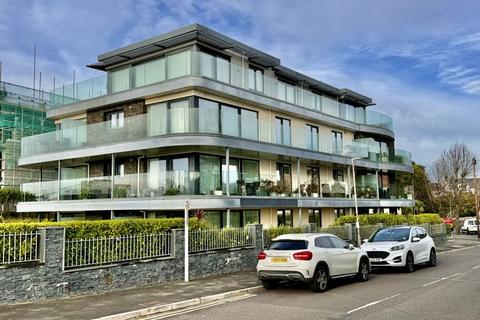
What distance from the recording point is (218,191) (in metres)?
22.4

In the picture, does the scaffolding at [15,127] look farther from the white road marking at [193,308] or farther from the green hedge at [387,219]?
the white road marking at [193,308]

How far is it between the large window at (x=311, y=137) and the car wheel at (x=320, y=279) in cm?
1722

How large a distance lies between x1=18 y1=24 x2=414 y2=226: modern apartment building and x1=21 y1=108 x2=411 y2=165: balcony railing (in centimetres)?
6

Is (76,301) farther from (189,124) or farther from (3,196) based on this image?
(3,196)

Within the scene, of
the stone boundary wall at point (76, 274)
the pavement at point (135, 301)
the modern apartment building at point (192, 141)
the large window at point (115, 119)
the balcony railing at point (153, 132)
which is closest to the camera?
the pavement at point (135, 301)

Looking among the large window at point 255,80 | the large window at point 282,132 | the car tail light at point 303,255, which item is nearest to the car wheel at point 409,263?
Result: the car tail light at point 303,255

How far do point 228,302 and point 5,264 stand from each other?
5155 millimetres

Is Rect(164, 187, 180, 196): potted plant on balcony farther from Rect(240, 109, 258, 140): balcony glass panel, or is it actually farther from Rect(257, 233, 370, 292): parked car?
Rect(257, 233, 370, 292): parked car

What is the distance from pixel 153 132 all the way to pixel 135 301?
41.9 ft

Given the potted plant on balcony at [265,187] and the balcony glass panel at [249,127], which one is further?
the potted plant on balcony at [265,187]

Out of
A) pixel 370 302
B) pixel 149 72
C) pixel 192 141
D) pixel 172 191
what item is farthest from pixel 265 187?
pixel 370 302

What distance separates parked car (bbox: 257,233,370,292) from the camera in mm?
12477

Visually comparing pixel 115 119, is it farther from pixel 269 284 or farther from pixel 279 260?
pixel 279 260

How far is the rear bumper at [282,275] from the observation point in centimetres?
1240
